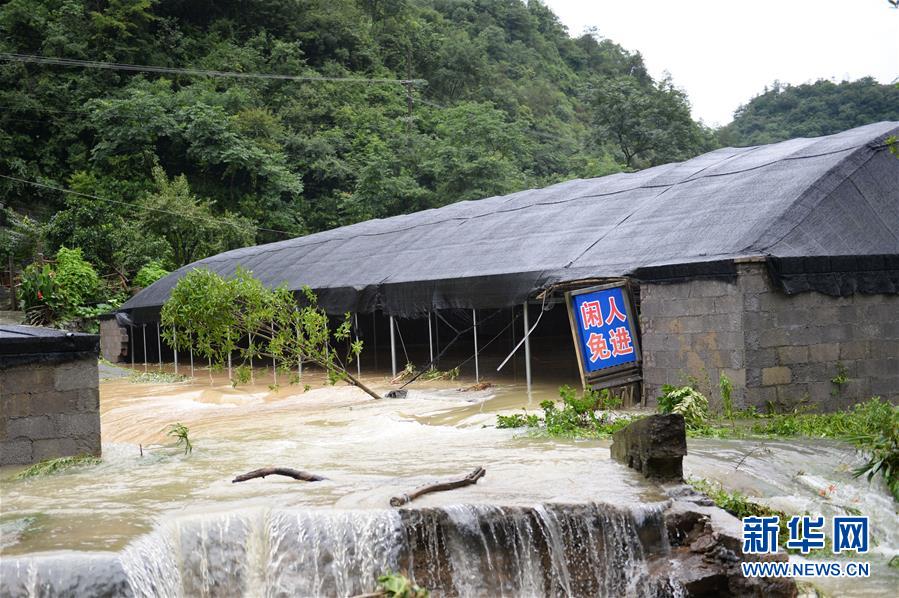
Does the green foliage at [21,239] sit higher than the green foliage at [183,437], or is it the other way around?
the green foliage at [21,239]

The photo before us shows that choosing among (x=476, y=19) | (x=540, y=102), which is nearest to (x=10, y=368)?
(x=540, y=102)

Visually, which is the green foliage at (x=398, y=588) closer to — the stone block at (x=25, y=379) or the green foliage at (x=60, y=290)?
the stone block at (x=25, y=379)

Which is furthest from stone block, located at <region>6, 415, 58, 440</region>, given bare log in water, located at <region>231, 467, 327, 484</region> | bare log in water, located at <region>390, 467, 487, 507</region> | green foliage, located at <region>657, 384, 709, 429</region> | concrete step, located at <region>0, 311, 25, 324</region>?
concrete step, located at <region>0, 311, 25, 324</region>

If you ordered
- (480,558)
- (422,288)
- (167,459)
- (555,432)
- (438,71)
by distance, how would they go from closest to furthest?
(480,558)
(167,459)
(555,432)
(422,288)
(438,71)

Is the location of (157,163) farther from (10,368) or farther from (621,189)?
(10,368)

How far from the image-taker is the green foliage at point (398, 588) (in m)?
5.24

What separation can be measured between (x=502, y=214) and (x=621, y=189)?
8.66 feet

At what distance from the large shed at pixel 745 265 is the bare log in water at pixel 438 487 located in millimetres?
4631

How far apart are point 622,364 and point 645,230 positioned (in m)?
2.27

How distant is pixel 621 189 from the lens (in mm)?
15430

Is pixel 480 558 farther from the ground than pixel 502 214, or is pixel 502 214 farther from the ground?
pixel 502 214

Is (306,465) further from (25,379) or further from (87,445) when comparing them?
(25,379)

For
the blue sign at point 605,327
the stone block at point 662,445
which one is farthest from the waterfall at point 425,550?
the blue sign at point 605,327

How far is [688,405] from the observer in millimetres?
9484
